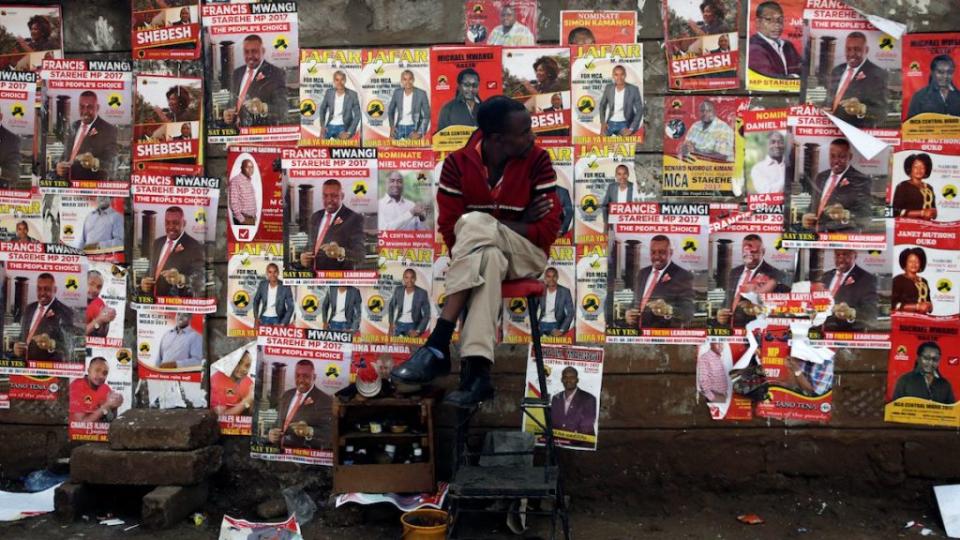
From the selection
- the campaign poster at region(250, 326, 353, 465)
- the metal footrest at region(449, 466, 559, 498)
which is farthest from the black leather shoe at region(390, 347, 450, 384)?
the campaign poster at region(250, 326, 353, 465)

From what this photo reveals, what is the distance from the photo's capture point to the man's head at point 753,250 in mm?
4770

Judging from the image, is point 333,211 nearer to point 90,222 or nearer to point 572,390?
point 90,222

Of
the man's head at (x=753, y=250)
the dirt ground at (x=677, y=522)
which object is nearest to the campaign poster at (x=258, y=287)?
the dirt ground at (x=677, y=522)

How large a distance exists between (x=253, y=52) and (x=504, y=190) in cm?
168

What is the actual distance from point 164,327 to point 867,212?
3.77 m

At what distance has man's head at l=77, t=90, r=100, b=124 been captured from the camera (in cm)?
509

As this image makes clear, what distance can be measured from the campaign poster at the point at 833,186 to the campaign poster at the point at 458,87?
60.7 inches

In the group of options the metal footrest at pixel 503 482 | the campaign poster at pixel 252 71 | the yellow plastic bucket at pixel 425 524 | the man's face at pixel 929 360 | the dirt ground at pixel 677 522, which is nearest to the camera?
the metal footrest at pixel 503 482

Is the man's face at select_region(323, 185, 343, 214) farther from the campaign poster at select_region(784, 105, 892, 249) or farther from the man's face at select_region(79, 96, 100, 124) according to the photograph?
the campaign poster at select_region(784, 105, 892, 249)

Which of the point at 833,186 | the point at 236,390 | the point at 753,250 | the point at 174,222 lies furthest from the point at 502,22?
the point at 236,390

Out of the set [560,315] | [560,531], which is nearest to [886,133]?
[560,315]

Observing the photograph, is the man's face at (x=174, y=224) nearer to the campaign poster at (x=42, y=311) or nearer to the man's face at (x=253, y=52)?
the campaign poster at (x=42, y=311)

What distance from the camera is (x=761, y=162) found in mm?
4746

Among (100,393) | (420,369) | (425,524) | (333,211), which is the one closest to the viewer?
(420,369)
